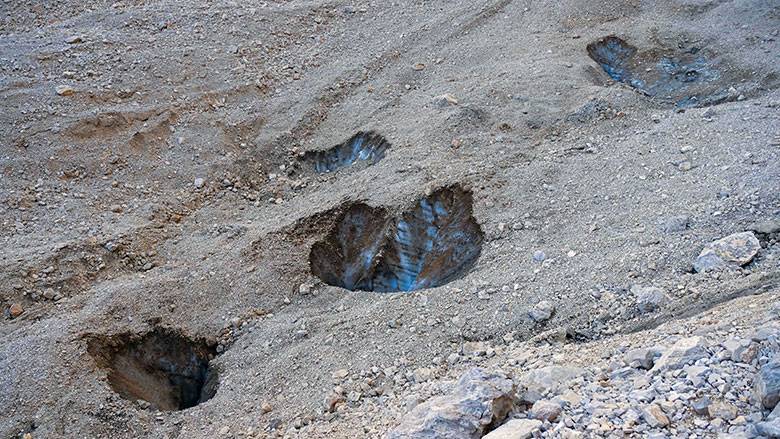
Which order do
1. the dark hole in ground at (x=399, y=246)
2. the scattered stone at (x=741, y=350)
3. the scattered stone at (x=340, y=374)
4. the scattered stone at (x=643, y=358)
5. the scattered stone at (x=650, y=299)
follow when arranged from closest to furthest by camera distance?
1. the scattered stone at (x=741, y=350)
2. the scattered stone at (x=643, y=358)
3. the scattered stone at (x=650, y=299)
4. the scattered stone at (x=340, y=374)
5. the dark hole in ground at (x=399, y=246)

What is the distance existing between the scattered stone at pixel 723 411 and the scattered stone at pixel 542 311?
232cm

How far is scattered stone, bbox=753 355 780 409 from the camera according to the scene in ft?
11.4

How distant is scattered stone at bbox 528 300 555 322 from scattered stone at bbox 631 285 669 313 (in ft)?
2.35

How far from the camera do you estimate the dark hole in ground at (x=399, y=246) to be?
25.9 feet

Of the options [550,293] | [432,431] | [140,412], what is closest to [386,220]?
[550,293]

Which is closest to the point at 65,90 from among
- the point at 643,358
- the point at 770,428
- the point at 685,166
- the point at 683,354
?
the point at 685,166

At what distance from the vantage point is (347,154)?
9992 mm

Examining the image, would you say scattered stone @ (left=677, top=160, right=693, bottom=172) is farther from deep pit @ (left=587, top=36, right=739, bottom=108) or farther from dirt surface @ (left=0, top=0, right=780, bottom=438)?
deep pit @ (left=587, top=36, right=739, bottom=108)

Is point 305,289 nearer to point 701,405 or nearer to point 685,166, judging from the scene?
point 685,166

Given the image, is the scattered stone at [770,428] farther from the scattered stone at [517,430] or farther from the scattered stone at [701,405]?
the scattered stone at [517,430]

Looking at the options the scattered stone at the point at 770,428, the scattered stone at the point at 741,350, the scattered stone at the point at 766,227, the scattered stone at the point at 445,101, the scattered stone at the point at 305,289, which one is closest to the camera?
the scattered stone at the point at 770,428

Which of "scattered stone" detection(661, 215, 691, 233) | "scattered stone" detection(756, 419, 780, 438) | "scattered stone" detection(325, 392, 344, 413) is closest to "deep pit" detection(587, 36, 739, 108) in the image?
"scattered stone" detection(661, 215, 691, 233)

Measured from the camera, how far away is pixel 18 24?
12.8 meters

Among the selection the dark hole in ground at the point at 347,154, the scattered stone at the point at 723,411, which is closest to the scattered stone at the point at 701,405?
the scattered stone at the point at 723,411
